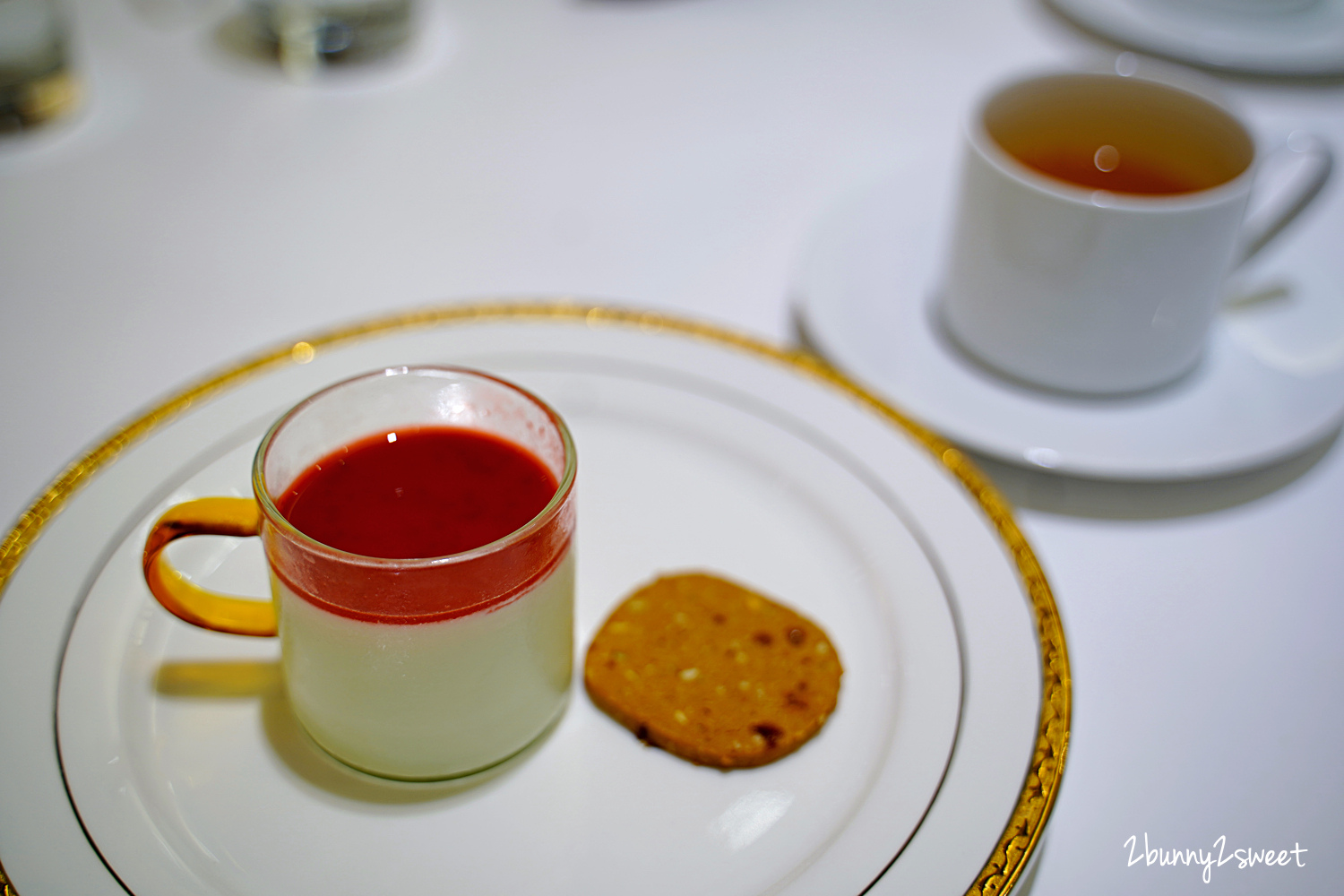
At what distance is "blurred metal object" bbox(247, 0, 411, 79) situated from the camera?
1524 mm

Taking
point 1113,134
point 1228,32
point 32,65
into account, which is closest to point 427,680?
point 1113,134

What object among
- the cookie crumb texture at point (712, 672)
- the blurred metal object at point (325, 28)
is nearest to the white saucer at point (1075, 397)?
the cookie crumb texture at point (712, 672)

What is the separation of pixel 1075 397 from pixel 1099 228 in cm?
18

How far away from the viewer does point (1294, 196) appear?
1078mm

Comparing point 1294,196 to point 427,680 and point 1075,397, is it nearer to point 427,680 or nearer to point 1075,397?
point 1075,397

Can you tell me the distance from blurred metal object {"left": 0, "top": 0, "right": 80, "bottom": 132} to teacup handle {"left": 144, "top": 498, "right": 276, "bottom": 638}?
94 centimetres

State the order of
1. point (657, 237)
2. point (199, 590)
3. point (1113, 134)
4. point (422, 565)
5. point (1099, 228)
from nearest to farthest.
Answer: point (422, 565) < point (199, 590) < point (1099, 228) < point (1113, 134) < point (657, 237)

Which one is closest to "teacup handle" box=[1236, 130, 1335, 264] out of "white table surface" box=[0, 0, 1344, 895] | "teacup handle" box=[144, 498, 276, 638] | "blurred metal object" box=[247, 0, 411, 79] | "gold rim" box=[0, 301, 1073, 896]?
"white table surface" box=[0, 0, 1344, 895]

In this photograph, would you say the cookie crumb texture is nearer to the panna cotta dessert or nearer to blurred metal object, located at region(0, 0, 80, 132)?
the panna cotta dessert

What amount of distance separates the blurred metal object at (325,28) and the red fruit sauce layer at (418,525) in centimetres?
102

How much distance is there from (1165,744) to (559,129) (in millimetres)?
1105

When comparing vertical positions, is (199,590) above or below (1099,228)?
below

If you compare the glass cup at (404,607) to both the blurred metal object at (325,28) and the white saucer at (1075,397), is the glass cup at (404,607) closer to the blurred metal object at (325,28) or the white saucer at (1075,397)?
the white saucer at (1075,397)

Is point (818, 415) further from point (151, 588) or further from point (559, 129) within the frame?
point (559, 129)
